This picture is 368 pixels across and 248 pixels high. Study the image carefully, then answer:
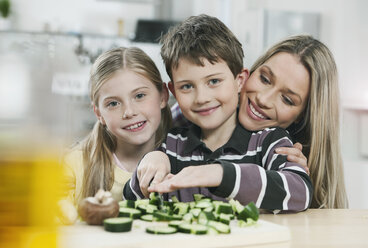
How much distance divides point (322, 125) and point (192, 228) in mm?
832

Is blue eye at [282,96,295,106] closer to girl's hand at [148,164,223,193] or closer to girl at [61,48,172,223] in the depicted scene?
girl at [61,48,172,223]

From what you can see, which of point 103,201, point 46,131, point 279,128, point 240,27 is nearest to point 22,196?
point 46,131

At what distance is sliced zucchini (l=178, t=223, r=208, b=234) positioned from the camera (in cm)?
79

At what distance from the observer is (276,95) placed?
58.1 inches

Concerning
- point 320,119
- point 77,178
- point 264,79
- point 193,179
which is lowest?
point 77,178

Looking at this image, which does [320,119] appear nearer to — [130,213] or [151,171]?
[151,171]

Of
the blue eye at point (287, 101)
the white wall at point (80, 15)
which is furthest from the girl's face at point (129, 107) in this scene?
the white wall at point (80, 15)

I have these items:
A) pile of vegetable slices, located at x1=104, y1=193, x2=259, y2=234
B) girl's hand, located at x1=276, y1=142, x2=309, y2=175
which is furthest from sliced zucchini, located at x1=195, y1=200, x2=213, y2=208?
girl's hand, located at x1=276, y1=142, x2=309, y2=175

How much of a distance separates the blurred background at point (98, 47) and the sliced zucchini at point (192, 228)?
228 millimetres

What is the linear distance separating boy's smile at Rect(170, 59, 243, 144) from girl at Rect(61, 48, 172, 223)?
155mm

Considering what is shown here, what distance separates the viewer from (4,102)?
464 mm

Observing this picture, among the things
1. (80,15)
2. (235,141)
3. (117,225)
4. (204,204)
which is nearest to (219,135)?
(235,141)

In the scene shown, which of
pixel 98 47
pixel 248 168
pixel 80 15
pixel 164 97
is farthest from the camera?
pixel 80 15

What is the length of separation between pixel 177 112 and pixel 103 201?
0.82 meters
